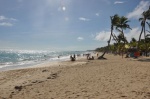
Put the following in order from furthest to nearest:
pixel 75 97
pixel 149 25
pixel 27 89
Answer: pixel 149 25 < pixel 27 89 < pixel 75 97

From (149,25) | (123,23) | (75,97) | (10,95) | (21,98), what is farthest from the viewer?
(123,23)

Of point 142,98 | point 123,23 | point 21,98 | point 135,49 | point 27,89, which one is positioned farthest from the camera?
point 123,23

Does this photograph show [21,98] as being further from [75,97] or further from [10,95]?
[75,97]

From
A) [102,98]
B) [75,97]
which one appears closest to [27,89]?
[75,97]

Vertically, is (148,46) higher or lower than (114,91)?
higher

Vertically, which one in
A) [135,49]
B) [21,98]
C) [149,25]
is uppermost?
[149,25]

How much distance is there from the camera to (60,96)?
9.59 m

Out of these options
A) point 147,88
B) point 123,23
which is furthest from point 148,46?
point 147,88

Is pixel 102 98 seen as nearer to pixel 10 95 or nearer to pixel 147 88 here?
pixel 147 88

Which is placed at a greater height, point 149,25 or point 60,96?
point 149,25

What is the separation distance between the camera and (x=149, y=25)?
45062 millimetres

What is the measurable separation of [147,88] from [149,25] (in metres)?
38.0

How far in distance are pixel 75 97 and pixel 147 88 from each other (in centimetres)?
356

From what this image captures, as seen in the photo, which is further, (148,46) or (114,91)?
(148,46)
